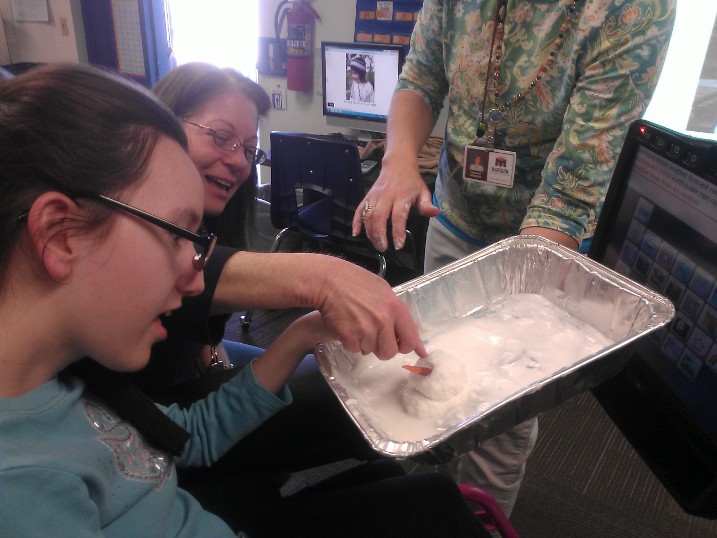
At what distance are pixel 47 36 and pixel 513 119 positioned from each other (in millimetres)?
3930

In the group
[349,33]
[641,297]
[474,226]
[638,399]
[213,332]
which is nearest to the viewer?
[638,399]

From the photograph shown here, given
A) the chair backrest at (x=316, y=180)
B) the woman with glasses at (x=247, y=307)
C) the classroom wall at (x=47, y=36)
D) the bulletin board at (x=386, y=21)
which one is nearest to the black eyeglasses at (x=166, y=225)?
the woman with glasses at (x=247, y=307)

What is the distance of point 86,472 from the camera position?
0.53 metres

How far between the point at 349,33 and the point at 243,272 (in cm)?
241

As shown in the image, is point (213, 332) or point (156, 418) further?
point (213, 332)

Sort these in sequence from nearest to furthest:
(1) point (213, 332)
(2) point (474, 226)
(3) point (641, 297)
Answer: (3) point (641, 297) < (1) point (213, 332) < (2) point (474, 226)

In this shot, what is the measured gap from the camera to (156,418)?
68 centimetres

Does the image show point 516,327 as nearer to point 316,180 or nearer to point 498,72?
point 498,72

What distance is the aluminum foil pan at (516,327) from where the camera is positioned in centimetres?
61

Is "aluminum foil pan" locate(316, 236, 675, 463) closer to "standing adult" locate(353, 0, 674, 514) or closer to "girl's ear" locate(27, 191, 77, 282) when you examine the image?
"standing adult" locate(353, 0, 674, 514)

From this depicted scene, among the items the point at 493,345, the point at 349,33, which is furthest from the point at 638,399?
the point at 349,33

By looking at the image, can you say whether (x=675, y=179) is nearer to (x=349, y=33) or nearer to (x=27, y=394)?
(x=27, y=394)

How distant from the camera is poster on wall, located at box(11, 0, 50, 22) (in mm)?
3553

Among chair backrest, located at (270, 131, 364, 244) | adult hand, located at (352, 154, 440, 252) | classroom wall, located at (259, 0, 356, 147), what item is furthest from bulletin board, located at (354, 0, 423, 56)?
adult hand, located at (352, 154, 440, 252)
